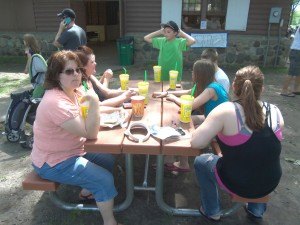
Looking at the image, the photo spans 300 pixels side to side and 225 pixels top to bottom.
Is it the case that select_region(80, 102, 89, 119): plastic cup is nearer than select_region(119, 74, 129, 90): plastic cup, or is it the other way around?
select_region(80, 102, 89, 119): plastic cup

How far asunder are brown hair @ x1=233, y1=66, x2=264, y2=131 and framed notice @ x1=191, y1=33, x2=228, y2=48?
7.01 m

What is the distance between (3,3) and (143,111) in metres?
9.84

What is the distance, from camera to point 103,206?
7.58 ft

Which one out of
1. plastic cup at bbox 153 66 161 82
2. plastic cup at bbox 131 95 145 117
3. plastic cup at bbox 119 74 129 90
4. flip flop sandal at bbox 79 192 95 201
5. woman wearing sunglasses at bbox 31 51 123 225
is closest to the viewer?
woman wearing sunglasses at bbox 31 51 123 225

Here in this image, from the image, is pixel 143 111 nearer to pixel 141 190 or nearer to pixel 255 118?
pixel 141 190

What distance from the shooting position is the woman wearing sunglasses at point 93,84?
294 centimetres

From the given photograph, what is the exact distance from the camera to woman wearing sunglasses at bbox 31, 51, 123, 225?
2154mm

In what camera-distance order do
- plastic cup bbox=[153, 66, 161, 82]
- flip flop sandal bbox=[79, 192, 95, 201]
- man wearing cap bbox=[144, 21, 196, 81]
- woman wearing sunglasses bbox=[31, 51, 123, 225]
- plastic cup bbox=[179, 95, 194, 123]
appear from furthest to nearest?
1. man wearing cap bbox=[144, 21, 196, 81]
2. plastic cup bbox=[153, 66, 161, 82]
3. flip flop sandal bbox=[79, 192, 95, 201]
4. plastic cup bbox=[179, 95, 194, 123]
5. woman wearing sunglasses bbox=[31, 51, 123, 225]

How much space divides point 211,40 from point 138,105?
6.86 meters

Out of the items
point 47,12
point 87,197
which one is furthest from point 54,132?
point 47,12

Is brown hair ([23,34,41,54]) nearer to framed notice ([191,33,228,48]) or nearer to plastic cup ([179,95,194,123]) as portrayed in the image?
plastic cup ([179,95,194,123])

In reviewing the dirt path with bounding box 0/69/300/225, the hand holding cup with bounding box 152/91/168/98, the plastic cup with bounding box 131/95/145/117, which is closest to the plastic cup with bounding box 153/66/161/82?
the hand holding cup with bounding box 152/91/168/98

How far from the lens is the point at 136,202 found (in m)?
2.88

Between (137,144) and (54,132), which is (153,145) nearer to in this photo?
(137,144)
